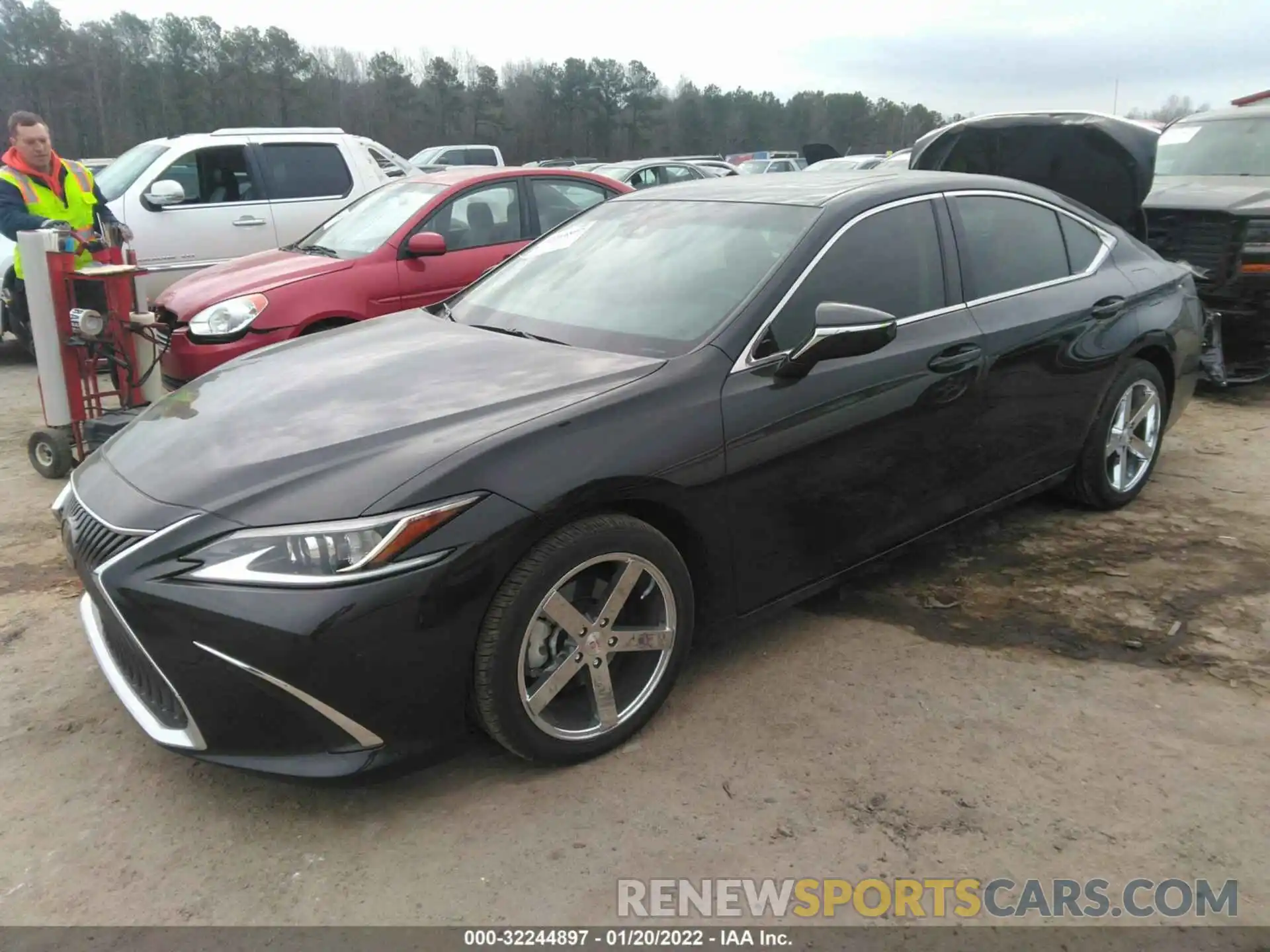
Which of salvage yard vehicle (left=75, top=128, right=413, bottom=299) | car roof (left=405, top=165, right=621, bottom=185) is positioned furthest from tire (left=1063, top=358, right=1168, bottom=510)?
salvage yard vehicle (left=75, top=128, right=413, bottom=299)

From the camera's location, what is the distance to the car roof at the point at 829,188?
138 inches

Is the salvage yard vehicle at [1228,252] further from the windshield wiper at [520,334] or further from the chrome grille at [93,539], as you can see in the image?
the chrome grille at [93,539]

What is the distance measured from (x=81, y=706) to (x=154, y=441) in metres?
0.94

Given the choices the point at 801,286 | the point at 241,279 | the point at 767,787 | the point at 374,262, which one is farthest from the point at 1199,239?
the point at 241,279

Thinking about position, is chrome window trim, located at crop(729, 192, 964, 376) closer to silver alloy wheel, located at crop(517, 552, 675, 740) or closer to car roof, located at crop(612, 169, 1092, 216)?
car roof, located at crop(612, 169, 1092, 216)

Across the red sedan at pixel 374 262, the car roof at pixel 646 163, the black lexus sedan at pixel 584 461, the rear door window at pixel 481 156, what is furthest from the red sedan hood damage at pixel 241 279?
the rear door window at pixel 481 156

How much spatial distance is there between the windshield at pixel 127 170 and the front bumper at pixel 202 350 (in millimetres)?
3765

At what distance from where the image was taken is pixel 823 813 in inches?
101

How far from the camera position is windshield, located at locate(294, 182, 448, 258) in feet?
20.5

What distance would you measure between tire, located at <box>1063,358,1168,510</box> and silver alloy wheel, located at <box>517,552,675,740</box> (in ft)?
8.37

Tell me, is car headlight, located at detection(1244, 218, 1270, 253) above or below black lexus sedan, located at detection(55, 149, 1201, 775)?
above

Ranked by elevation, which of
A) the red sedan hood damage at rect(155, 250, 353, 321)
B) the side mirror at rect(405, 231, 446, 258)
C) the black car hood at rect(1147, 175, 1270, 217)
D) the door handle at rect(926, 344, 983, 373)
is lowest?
the door handle at rect(926, 344, 983, 373)

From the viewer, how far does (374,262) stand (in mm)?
5988
